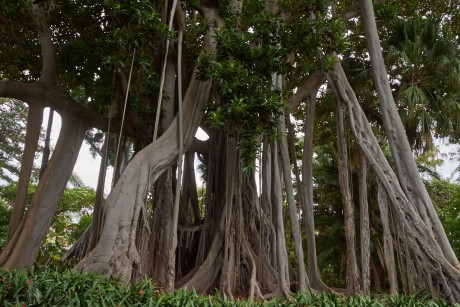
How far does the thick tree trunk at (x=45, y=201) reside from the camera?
516 centimetres

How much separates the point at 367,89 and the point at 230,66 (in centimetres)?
413

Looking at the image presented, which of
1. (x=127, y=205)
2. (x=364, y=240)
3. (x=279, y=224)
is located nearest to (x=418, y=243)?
(x=279, y=224)

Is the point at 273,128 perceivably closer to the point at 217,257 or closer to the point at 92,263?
the point at 217,257

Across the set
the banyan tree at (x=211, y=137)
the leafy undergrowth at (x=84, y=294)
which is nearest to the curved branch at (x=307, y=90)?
the banyan tree at (x=211, y=137)

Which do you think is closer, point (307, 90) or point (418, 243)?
point (418, 243)

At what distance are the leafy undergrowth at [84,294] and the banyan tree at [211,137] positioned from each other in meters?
0.51

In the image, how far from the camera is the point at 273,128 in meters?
5.36

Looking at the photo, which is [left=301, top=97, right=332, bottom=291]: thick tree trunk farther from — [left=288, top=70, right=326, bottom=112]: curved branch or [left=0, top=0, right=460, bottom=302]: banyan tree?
[left=288, top=70, right=326, bottom=112]: curved branch

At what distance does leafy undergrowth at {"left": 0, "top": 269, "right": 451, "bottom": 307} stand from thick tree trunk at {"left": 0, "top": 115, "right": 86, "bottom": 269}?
1.66m

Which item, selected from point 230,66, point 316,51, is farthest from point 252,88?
point 316,51

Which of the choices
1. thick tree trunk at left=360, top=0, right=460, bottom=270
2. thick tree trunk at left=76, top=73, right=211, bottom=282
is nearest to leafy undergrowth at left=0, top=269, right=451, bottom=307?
thick tree trunk at left=76, top=73, right=211, bottom=282

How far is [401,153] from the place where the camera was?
527cm

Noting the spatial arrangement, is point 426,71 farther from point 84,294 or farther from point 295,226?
point 84,294

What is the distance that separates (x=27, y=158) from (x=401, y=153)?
476 cm
